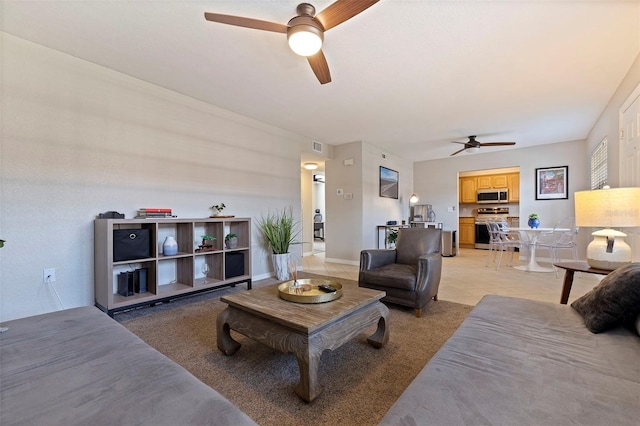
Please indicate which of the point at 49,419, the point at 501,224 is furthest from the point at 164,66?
the point at 501,224

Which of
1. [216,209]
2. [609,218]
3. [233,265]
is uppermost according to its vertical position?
[216,209]

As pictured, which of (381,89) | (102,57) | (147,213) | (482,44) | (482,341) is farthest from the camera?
(381,89)

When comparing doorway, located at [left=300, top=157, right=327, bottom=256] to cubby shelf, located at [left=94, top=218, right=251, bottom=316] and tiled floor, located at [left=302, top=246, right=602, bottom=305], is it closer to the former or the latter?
tiled floor, located at [left=302, top=246, right=602, bottom=305]

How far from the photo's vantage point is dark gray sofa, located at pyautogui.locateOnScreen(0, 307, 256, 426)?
2.46 ft

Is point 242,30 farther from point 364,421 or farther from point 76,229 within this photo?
point 364,421

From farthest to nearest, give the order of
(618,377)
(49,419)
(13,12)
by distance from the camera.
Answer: (13,12), (618,377), (49,419)

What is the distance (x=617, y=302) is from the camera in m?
1.24

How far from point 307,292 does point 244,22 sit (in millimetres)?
1880

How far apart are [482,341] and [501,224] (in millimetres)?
5279

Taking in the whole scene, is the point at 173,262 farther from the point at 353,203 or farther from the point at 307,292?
the point at 353,203

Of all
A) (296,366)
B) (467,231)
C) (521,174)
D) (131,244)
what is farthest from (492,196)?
(131,244)

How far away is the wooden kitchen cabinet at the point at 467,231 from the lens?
809 cm

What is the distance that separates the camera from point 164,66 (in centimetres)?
272

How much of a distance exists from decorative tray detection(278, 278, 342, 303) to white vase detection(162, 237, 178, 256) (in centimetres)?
158
